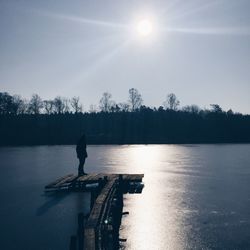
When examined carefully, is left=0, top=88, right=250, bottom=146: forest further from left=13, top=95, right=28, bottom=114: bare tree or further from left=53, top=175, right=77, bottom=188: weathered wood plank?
left=53, top=175, right=77, bottom=188: weathered wood plank

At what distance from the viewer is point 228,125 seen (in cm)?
12781

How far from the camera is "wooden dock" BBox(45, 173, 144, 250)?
931cm

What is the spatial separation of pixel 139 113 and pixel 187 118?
56.1 ft

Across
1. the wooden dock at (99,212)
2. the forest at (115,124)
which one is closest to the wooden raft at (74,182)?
the wooden dock at (99,212)

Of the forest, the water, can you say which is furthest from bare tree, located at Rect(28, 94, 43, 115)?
the water

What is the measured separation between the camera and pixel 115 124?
419ft

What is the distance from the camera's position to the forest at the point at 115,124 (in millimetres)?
111125

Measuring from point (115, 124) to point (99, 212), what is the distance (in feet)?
380

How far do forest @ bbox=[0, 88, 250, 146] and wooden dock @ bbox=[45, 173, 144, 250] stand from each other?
8168 cm

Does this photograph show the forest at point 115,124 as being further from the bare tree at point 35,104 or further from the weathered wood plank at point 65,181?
the weathered wood plank at point 65,181

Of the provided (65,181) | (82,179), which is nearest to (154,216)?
(82,179)

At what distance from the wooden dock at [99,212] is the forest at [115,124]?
81.7 meters

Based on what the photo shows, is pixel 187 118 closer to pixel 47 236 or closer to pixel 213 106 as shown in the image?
pixel 213 106

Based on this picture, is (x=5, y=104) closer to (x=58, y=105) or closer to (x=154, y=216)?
(x=58, y=105)
